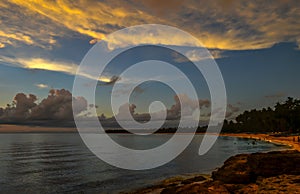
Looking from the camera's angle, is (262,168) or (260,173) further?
(262,168)

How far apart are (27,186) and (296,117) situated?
143470mm

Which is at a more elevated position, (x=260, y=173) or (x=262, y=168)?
(x=262, y=168)

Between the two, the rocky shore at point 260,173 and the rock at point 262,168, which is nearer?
the rocky shore at point 260,173

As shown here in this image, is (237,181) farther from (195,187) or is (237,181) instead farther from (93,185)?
(93,185)

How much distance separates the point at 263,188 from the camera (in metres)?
19.1

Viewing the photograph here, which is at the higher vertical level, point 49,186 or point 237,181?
point 237,181

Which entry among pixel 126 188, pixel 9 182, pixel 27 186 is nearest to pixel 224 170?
pixel 126 188

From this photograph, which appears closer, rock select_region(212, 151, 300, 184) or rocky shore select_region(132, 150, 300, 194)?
rocky shore select_region(132, 150, 300, 194)

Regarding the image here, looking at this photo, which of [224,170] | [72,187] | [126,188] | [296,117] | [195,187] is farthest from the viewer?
[296,117]

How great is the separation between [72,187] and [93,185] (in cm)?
286

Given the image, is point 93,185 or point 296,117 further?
point 296,117

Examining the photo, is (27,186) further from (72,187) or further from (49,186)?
(72,187)

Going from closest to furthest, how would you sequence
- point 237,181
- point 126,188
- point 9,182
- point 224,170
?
1. point 237,181
2. point 224,170
3. point 126,188
4. point 9,182

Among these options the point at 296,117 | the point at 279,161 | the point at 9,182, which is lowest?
the point at 9,182
